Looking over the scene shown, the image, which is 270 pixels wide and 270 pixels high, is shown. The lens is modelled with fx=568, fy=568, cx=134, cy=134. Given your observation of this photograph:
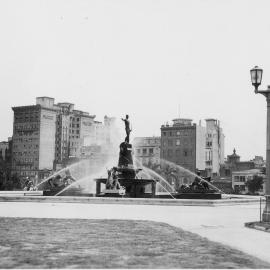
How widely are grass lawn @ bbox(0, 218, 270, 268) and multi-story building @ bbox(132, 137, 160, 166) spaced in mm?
127609

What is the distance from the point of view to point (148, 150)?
484 feet

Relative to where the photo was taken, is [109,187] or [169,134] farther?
[169,134]

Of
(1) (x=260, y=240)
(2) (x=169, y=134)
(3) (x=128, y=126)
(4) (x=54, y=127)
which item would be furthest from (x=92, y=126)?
(1) (x=260, y=240)

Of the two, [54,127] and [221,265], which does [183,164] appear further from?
→ [221,265]

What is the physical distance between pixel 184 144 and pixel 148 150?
15179 millimetres

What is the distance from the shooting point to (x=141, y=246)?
11.6m

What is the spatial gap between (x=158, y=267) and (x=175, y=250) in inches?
84.9

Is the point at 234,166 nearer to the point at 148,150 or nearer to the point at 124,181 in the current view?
the point at 148,150

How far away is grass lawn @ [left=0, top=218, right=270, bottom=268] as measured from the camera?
9.36 meters

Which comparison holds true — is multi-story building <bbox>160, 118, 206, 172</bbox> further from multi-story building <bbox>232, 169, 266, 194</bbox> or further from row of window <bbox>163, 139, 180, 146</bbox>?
multi-story building <bbox>232, 169, 266, 194</bbox>

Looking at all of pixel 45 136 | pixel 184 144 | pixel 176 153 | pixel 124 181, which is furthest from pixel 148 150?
pixel 124 181

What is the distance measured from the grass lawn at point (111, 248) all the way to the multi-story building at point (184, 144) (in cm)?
11805

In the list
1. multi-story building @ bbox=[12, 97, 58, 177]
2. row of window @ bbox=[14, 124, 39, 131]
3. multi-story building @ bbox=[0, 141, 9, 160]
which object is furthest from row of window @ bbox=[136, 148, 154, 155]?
multi-story building @ bbox=[0, 141, 9, 160]

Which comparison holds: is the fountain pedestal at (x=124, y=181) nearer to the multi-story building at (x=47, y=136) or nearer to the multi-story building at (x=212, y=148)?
the multi-story building at (x=212, y=148)
